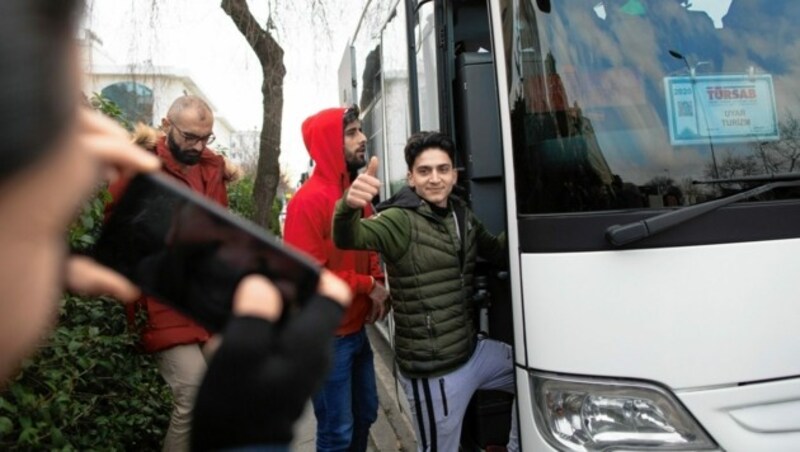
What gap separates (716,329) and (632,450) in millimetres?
455

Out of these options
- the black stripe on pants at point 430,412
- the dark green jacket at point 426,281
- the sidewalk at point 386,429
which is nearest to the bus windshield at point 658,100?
the dark green jacket at point 426,281

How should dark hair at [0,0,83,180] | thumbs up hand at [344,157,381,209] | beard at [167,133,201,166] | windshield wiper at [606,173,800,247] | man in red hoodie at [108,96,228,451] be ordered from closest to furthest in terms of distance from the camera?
dark hair at [0,0,83,180]
windshield wiper at [606,173,800,247]
thumbs up hand at [344,157,381,209]
man in red hoodie at [108,96,228,451]
beard at [167,133,201,166]

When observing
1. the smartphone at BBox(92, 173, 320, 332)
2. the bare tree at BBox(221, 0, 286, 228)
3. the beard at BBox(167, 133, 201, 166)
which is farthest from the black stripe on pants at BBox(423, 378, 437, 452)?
the bare tree at BBox(221, 0, 286, 228)

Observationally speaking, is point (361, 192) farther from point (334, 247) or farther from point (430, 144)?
point (334, 247)

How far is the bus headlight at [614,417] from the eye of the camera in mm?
1966

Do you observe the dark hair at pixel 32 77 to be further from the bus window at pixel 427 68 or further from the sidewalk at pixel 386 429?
the sidewalk at pixel 386 429

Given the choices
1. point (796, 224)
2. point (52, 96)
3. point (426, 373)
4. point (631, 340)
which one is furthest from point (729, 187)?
point (52, 96)

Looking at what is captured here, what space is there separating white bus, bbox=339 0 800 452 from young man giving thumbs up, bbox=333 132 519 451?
0.44 m

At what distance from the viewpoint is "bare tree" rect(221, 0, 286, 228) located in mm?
7957

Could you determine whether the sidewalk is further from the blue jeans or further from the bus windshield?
the bus windshield

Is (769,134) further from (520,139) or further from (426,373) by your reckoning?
(426,373)

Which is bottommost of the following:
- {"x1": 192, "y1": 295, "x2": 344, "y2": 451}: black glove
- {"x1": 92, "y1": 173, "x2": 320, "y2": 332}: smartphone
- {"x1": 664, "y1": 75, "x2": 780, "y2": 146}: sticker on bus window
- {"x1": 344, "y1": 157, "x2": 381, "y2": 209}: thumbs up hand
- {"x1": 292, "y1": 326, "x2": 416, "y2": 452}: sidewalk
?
{"x1": 292, "y1": 326, "x2": 416, "y2": 452}: sidewalk

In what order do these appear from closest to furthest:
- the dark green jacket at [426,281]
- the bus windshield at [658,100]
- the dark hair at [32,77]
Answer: the dark hair at [32,77] < the bus windshield at [658,100] < the dark green jacket at [426,281]

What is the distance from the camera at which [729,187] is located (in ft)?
6.70
